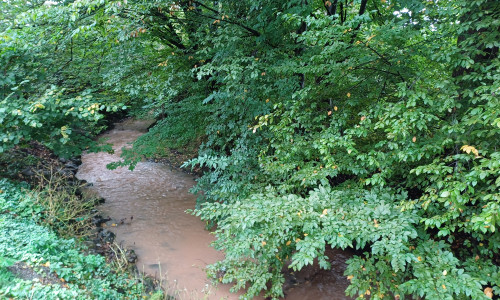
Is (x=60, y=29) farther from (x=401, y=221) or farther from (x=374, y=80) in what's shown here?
(x=401, y=221)

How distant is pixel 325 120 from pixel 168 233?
12.7 ft

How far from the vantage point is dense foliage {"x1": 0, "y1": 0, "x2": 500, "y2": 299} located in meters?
2.70

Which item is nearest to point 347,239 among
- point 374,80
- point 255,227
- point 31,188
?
point 255,227

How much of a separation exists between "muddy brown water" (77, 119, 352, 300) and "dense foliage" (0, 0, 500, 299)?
576 mm

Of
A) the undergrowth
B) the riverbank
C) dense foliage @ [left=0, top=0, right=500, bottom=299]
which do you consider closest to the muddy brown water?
the riverbank

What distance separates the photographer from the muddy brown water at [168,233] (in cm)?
427

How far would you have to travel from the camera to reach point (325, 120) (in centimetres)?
444

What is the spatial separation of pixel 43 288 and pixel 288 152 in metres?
3.30

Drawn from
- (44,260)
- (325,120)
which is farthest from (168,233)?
(325,120)

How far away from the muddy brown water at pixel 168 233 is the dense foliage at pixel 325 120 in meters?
0.58

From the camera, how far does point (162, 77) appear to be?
614cm

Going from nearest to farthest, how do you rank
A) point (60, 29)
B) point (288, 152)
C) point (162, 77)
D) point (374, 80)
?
1. point (374, 80)
2. point (288, 152)
3. point (60, 29)
4. point (162, 77)

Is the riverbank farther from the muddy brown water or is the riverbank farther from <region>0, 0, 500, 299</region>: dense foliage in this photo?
<region>0, 0, 500, 299</region>: dense foliage

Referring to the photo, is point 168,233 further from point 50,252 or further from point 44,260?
point 44,260
